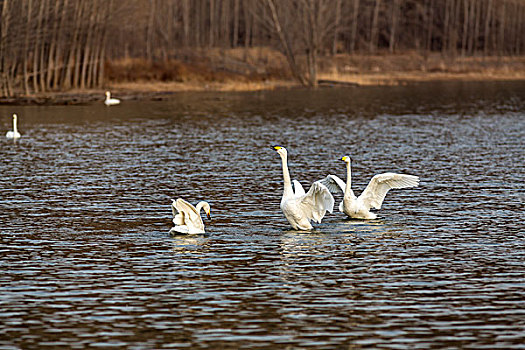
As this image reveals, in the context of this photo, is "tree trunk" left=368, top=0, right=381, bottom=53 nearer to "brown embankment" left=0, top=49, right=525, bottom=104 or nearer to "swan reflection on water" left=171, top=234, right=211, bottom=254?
"brown embankment" left=0, top=49, right=525, bottom=104

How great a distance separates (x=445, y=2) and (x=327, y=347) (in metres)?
110

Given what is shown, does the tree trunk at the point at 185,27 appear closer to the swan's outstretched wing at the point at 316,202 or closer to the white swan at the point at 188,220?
the white swan at the point at 188,220

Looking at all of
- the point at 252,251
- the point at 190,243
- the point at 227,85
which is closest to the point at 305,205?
the point at 252,251

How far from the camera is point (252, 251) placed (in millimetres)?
17156

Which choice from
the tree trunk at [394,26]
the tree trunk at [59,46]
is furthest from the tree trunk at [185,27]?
the tree trunk at [394,26]

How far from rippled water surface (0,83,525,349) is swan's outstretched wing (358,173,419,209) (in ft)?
1.54

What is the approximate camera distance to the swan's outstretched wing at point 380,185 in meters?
20.1

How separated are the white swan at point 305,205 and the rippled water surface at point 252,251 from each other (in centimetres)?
40

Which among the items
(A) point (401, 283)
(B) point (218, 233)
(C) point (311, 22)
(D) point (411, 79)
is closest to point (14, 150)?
(B) point (218, 233)

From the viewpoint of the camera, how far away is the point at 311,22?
3083 inches

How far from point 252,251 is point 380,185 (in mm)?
4204

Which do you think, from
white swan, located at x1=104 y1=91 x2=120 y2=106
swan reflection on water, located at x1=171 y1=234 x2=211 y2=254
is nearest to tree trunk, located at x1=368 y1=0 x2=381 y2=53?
white swan, located at x1=104 y1=91 x2=120 y2=106

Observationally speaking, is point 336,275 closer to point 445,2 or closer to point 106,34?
point 106,34

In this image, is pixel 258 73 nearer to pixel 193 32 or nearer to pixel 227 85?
pixel 227 85
